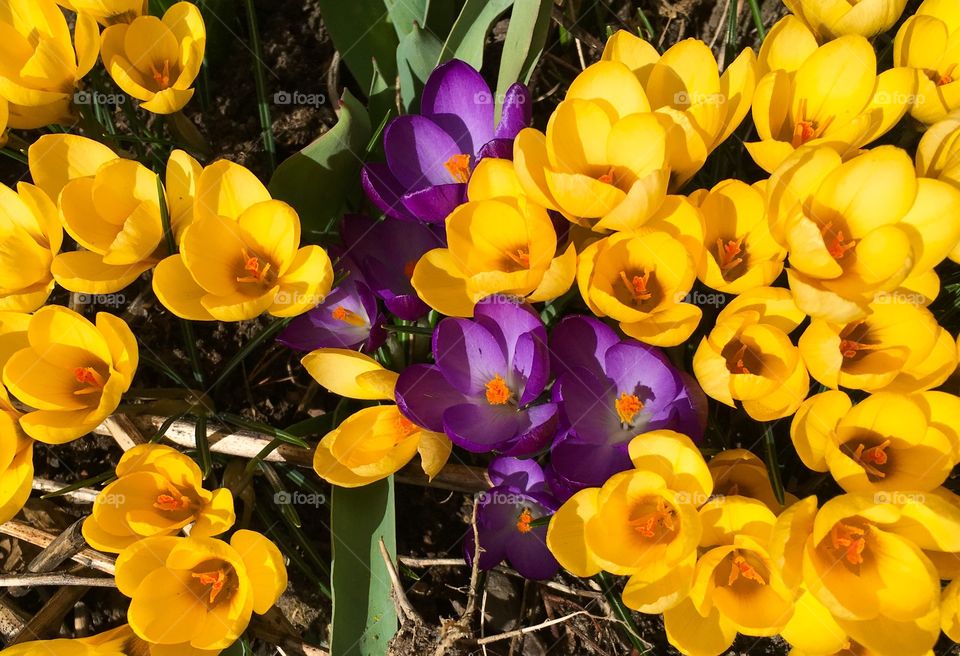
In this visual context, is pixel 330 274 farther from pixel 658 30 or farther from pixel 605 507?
pixel 658 30

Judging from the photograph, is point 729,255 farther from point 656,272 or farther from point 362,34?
point 362,34

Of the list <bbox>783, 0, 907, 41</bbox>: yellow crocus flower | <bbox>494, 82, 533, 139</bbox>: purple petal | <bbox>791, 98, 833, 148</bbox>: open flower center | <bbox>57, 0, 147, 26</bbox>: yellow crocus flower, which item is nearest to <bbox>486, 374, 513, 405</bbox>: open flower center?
<bbox>494, 82, 533, 139</bbox>: purple petal

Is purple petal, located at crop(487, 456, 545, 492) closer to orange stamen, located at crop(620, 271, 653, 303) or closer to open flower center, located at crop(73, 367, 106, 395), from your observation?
orange stamen, located at crop(620, 271, 653, 303)

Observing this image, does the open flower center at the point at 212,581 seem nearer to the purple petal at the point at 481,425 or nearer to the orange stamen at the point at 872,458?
the purple petal at the point at 481,425

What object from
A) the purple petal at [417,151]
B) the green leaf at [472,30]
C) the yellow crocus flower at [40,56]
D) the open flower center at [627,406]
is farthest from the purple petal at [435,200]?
the yellow crocus flower at [40,56]

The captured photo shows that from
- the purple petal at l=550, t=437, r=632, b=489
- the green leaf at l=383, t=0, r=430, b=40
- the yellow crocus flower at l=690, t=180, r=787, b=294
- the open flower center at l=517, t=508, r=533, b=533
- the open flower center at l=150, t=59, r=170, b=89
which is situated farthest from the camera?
the green leaf at l=383, t=0, r=430, b=40
